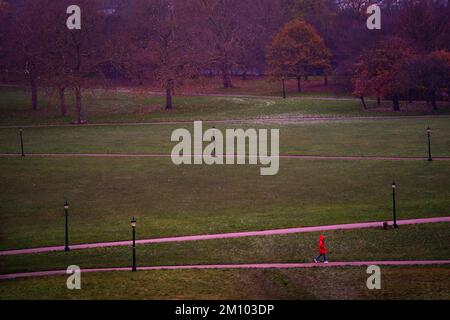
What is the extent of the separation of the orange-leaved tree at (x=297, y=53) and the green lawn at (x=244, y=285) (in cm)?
7415

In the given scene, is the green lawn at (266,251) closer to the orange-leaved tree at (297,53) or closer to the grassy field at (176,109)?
the grassy field at (176,109)

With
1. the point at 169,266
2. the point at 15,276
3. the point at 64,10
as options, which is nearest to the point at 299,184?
the point at 169,266

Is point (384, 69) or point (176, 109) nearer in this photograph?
point (384, 69)

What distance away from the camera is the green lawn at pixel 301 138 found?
50.6 metres

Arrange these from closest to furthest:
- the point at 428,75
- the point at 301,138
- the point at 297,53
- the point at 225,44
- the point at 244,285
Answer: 1. the point at 244,285
2. the point at 301,138
3. the point at 428,75
4. the point at 297,53
5. the point at 225,44

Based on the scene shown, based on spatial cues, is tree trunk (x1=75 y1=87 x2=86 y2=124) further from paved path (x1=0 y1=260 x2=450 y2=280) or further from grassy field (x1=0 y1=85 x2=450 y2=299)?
paved path (x1=0 y1=260 x2=450 y2=280)

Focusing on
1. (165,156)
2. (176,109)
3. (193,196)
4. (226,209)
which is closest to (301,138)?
(165,156)

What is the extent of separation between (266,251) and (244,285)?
5071mm

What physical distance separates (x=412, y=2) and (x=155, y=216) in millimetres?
77466

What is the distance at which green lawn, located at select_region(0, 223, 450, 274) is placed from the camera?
2473cm

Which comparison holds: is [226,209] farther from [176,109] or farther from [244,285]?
[176,109]

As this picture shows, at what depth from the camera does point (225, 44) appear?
99.8m

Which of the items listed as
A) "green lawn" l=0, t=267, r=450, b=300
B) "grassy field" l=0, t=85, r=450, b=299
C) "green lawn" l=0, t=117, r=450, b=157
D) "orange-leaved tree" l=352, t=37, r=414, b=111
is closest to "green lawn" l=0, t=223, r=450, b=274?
"grassy field" l=0, t=85, r=450, b=299

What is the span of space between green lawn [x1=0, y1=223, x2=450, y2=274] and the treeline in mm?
48387
